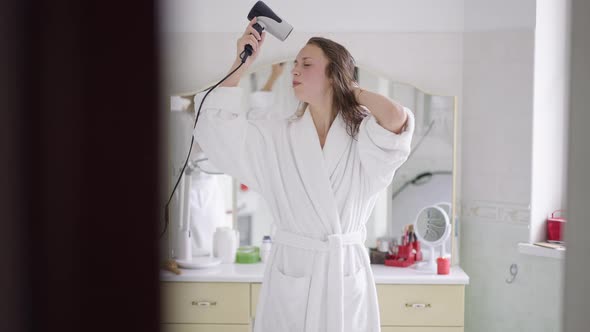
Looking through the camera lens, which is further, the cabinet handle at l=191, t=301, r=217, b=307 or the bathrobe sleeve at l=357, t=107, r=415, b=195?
the cabinet handle at l=191, t=301, r=217, b=307

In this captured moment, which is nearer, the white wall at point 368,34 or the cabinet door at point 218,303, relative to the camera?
the cabinet door at point 218,303

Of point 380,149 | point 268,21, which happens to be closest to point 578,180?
point 380,149

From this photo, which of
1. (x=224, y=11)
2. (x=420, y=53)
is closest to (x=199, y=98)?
(x=224, y=11)

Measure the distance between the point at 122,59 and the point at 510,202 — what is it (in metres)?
2.03

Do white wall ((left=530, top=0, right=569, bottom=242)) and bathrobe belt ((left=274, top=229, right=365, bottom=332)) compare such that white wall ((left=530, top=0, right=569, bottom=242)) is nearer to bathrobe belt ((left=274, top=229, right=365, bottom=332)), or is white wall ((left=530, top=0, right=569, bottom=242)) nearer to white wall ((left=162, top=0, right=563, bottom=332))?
white wall ((left=162, top=0, right=563, bottom=332))

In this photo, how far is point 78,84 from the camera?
19cm

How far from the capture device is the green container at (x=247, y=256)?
2084 mm

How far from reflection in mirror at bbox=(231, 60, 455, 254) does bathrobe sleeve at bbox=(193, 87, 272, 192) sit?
726mm

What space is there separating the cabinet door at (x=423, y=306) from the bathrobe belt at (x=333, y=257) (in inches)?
23.2

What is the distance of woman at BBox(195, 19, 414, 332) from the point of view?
4.30ft

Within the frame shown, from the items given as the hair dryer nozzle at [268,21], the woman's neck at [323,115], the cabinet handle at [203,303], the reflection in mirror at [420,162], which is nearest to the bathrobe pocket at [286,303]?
the woman's neck at [323,115]

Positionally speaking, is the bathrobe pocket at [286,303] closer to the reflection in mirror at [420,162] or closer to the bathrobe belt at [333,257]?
the bathrobe belt at [333,257]

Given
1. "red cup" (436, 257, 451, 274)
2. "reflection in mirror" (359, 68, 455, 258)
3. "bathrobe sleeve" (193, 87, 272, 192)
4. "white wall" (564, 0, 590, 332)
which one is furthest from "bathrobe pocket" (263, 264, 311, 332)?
"white wall" (564, 0, 590, 332)

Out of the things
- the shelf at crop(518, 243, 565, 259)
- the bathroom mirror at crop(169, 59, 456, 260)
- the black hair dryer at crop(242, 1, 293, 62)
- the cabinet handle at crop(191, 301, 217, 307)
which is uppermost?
the black hair dryer at crop(242, 1, 293, 62)
